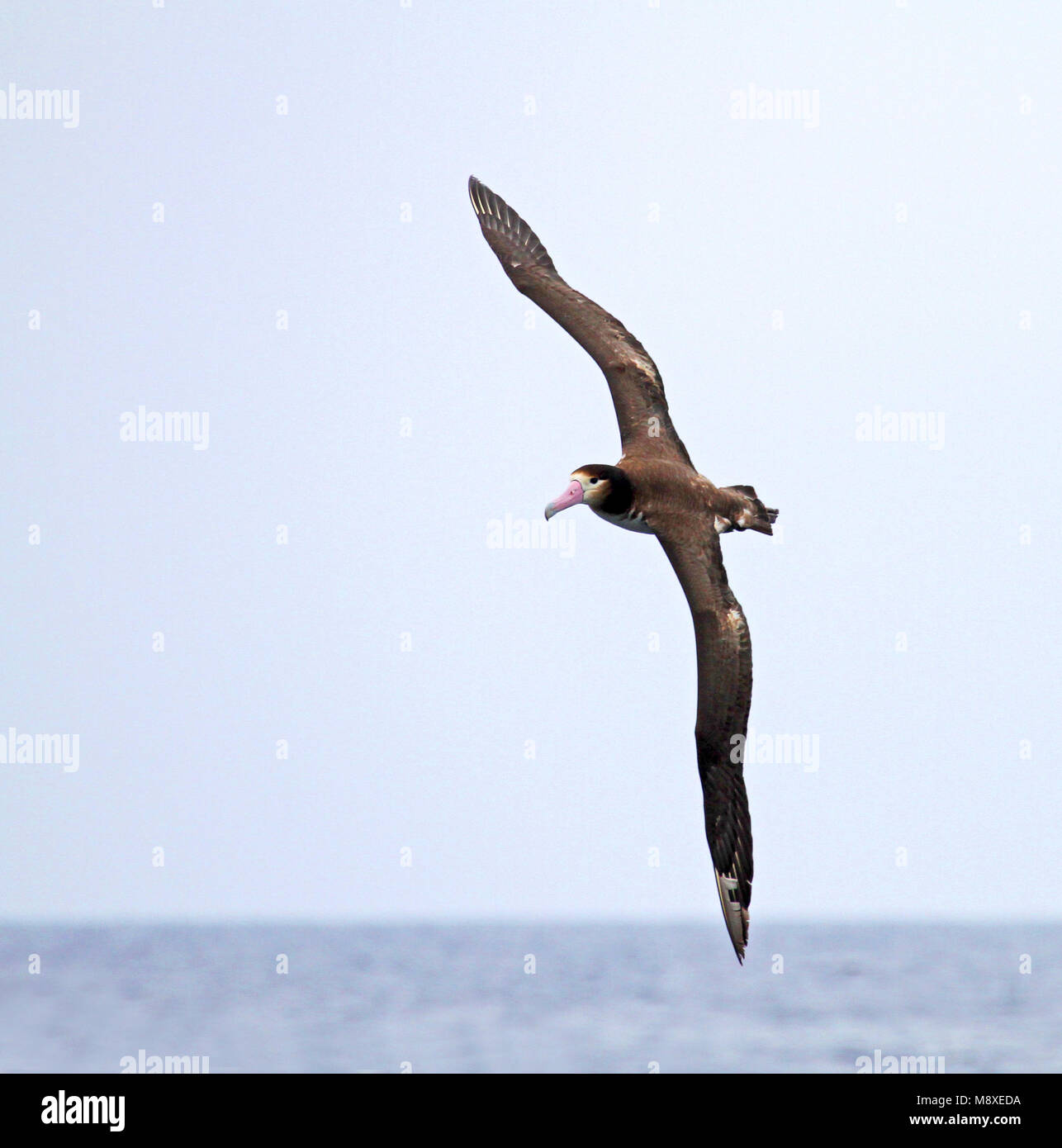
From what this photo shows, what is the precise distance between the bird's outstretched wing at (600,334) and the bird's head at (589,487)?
1.11 m

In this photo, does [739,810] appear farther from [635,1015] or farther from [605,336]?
[635,1015]

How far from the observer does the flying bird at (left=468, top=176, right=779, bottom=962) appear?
53.1 ft

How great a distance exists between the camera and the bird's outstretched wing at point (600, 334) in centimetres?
1870

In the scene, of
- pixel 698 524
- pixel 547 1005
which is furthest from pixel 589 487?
pixel 547 1005

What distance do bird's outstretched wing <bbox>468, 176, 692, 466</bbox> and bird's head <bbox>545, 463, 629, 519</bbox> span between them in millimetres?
1111

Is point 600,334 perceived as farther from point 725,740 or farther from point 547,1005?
point 547,1005

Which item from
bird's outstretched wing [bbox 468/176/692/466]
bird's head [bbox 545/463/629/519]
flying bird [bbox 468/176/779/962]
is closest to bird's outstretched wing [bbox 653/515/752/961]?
flying bird [bbox 468/176/779/962]

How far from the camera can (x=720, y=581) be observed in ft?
54.7

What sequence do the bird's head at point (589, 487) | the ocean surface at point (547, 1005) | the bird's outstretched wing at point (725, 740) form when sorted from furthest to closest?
the ocean surface at point (547, 1005), the bird's head at point (589, 487), the bird's outstretched wing at point (725, 740)

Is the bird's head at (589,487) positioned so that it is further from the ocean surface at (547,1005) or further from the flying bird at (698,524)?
the ocean surface at (547,1005)

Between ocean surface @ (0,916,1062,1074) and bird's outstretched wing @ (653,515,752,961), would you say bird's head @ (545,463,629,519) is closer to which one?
bird's outstretched wing @ (653,515,752,961)

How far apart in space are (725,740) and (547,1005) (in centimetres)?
3250

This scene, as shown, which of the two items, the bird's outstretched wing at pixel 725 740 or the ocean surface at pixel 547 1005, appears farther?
the ocean surface at pixel 547 1005


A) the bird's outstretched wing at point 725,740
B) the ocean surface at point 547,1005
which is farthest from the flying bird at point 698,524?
the ocean surface at point 547,1005
